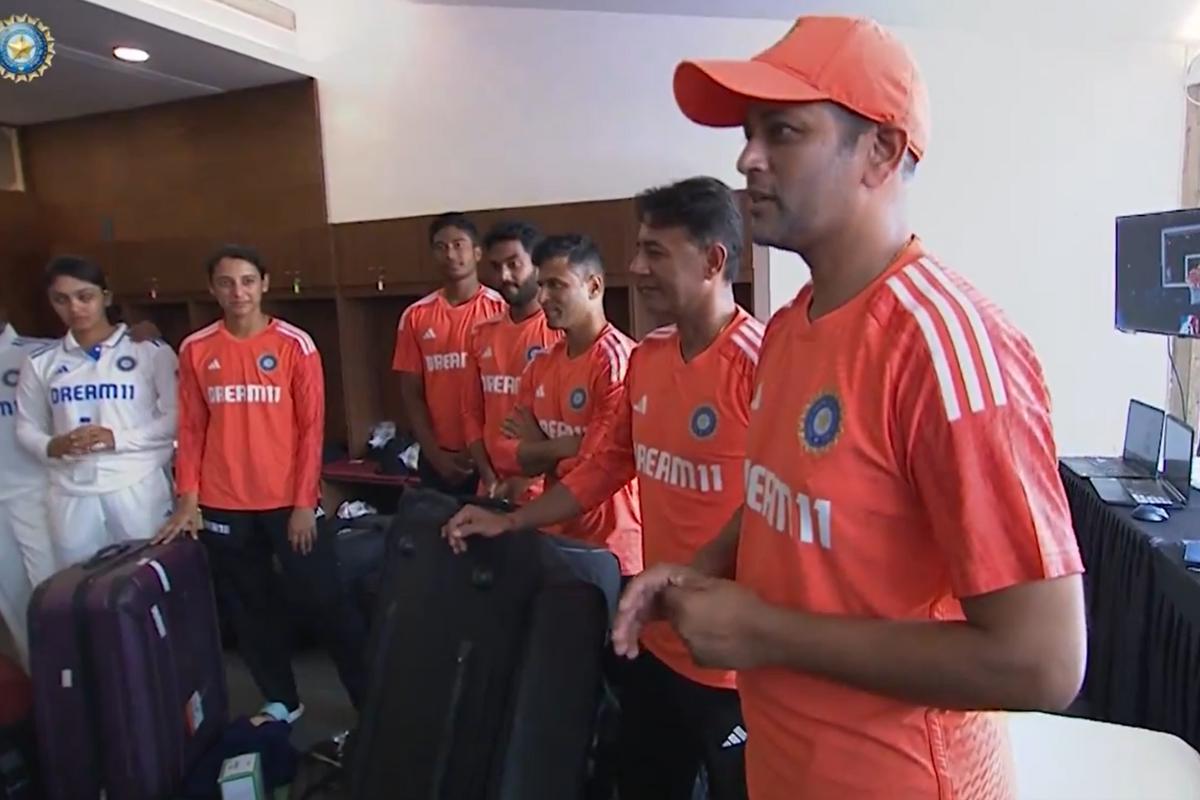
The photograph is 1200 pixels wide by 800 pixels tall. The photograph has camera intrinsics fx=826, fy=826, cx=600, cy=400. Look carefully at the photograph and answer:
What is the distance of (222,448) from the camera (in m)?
2.60

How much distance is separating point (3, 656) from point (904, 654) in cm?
269

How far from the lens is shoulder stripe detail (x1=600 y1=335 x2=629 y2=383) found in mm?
2006

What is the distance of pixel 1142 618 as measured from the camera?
2143 millimetres

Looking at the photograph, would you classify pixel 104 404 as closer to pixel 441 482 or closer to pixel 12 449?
pixel 12 449

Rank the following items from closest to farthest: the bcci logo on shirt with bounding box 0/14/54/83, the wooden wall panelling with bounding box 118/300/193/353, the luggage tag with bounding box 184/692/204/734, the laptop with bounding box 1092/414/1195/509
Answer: the luggage tag with bounding box 184/692/204/734
the laptop with bounding box 1092/414/1195/509
the bcci logo on shirt with bounding box 0/14/54/83
the wooden wall panelling with bounding box 118/300/193/353

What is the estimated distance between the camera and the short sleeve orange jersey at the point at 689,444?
55.6 inches

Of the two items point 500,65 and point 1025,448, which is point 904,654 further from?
point 500,65

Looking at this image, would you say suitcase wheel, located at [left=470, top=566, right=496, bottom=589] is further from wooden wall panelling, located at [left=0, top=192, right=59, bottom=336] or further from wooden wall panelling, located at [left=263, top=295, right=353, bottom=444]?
wooden wall panelling, located at [left=0, top=192, right=59, bottom=336]

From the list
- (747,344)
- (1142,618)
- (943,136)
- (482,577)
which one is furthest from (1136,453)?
(482,577)

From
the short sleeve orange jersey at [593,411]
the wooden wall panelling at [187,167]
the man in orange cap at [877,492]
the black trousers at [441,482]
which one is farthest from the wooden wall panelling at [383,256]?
the man in orange cap at [877,492]

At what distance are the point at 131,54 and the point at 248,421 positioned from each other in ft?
7.91

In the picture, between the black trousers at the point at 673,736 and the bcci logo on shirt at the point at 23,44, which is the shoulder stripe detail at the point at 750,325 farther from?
→ the bcci logo on shirt at the point at 23,44

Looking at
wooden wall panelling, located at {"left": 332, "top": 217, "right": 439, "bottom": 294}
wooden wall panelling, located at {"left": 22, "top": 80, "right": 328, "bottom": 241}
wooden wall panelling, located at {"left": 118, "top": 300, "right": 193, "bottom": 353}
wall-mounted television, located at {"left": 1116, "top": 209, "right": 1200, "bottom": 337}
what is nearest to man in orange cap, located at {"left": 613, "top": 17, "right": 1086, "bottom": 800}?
wall-mounted television, located at {"left": 1116, "top": 209, "right": 1200, "bottom": 337}

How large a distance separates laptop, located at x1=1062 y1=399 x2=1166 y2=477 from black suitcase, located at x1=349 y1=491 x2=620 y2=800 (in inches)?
84.6
